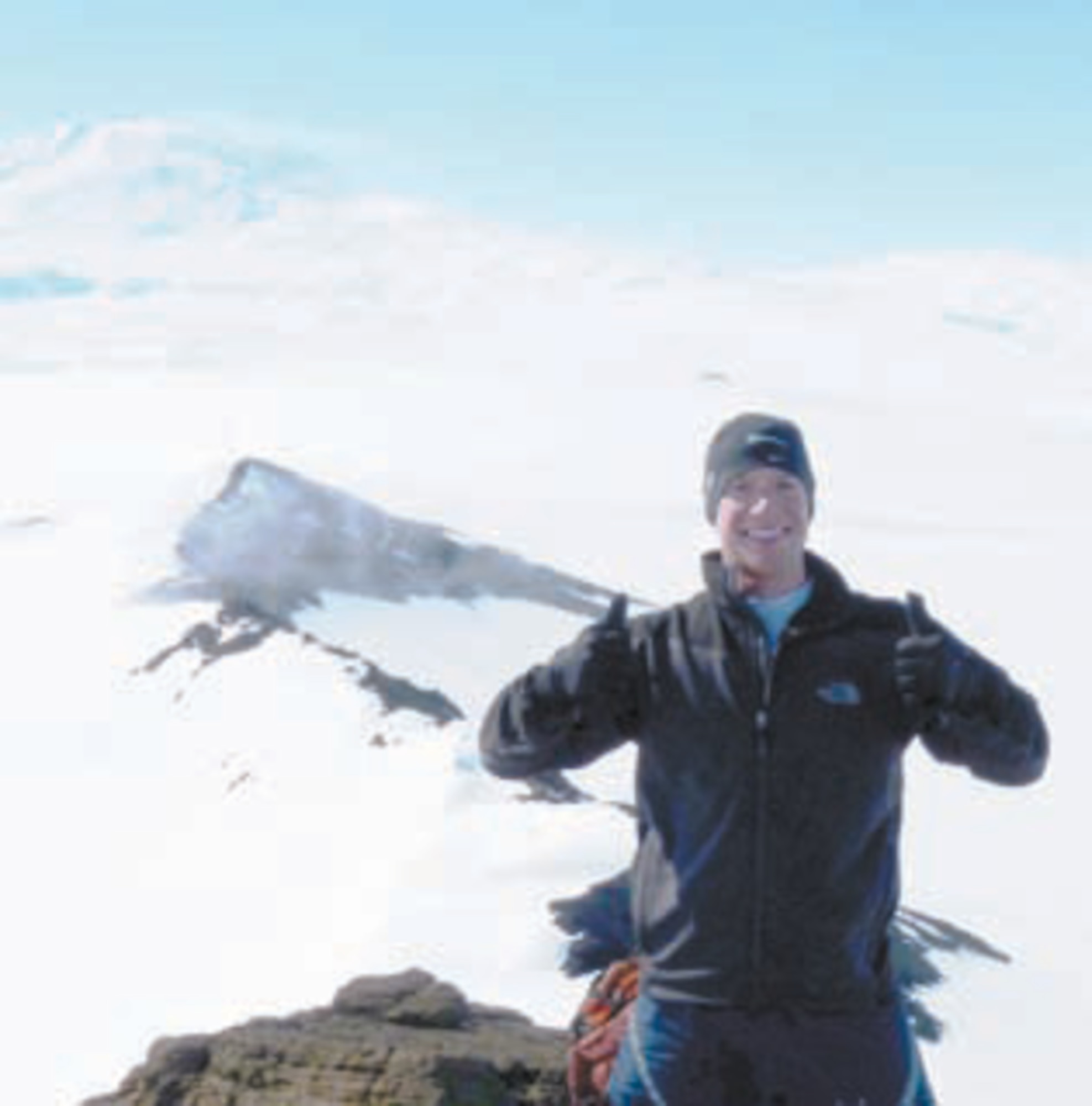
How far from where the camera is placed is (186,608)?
31.8m

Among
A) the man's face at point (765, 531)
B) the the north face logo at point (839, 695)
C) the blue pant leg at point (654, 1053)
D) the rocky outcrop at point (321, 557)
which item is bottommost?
the rocky outcrop at point (321, 557)

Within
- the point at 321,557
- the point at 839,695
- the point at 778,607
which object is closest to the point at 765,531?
the point at 778,607

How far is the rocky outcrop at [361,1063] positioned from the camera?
8148 mm

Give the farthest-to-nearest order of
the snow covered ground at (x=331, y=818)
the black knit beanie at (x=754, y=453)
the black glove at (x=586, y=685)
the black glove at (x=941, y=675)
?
the snow covered ground at (x=331, y=818) → the black knit beanie at (x=754, y=453) → the black glove at (x=586, y=685) → the black glove at (x=941, y=675)

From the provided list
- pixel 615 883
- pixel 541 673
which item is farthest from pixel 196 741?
pixel 541 673

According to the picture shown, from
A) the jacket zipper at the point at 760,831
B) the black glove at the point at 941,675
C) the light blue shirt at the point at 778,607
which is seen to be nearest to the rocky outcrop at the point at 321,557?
the light blue shirt at the point at 778,607

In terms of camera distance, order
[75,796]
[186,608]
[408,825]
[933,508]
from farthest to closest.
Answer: [933,508]
[186,608]
[75,796]
[408,825]

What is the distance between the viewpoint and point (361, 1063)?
8.38 metres

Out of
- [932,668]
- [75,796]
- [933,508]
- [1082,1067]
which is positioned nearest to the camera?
[932,668]

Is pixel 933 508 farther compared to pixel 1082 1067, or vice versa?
pixel 933 508

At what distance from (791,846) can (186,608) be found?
2822 cm

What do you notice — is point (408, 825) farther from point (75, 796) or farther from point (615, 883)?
point (75, 796)

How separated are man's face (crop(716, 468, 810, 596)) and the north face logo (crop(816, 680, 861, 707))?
1.04 feet

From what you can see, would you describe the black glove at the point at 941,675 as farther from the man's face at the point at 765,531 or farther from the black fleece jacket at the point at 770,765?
the man's face at the point at 765,531
